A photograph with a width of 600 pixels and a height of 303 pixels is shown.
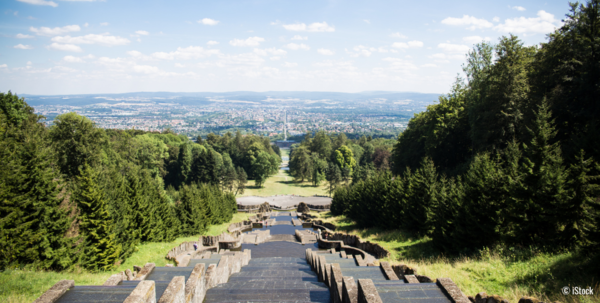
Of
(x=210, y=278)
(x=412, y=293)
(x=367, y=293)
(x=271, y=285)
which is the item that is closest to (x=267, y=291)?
(x=271, y=285)

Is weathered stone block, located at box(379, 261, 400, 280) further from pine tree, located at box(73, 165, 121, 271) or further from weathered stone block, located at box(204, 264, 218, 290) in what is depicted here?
pine tree, located at box(73, 165, 121, 271)

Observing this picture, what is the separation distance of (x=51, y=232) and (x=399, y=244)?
18.9 metres

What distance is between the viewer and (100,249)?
625 inches

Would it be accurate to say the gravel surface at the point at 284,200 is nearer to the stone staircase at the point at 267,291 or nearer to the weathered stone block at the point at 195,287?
the stone staircase at the point at 267,291

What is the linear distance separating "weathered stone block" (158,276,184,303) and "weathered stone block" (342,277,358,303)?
2.88 m

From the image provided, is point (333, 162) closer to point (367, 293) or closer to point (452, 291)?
point (452, 291)

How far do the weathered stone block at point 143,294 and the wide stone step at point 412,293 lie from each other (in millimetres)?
3630

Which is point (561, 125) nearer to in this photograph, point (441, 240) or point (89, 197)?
point (441, 240)

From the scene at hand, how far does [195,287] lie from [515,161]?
15124mm

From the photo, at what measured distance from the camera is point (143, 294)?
185 inches

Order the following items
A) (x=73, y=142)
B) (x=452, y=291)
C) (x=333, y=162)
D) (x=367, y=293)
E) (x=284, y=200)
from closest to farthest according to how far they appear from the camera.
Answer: (x=367, y=293)
(x=452, y=291)
(x=73, y=142)
(x=284, y=200)
(x=333, y=162)

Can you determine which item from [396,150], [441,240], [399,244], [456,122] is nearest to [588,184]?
[441,240]

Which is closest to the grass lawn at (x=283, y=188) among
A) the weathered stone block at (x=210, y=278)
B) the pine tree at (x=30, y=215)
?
the pine tree at (x=30, y=215)

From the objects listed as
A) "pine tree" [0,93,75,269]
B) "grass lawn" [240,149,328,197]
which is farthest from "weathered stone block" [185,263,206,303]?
"grass lawn" [240,149,328,197]
